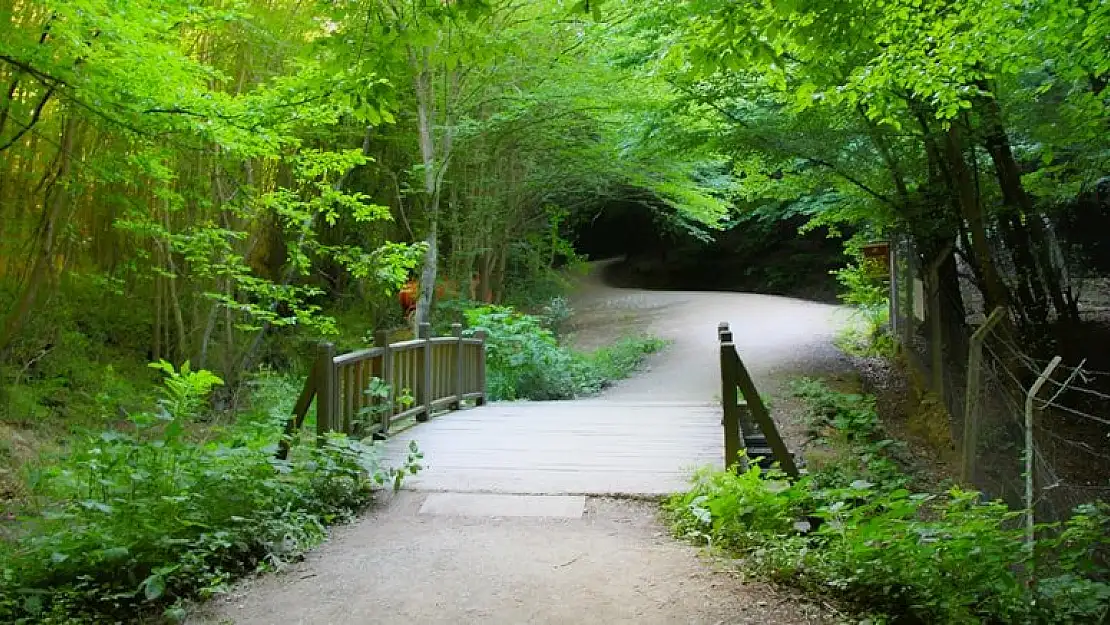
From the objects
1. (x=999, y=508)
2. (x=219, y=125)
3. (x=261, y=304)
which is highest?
(x=219, y=125)

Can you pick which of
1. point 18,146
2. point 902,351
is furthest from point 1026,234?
point 18,146

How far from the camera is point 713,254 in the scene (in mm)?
28453

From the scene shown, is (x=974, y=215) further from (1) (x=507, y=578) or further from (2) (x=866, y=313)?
(2) (x=866, y=313)

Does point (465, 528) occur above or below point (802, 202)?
below

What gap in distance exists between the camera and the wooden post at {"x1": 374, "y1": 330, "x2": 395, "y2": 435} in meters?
6.47

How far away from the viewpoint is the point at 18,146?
9258 millimetres

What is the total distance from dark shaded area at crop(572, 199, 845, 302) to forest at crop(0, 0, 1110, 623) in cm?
827

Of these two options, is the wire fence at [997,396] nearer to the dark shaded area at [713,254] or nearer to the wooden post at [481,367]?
the wooden post at [481,367]

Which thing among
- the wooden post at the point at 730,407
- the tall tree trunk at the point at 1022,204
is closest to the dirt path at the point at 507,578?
the wooden post at the point at 730,407

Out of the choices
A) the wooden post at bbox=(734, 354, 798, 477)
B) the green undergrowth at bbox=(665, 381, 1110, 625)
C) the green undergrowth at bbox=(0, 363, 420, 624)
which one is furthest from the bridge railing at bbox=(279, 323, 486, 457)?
the wooden post at bbox=(734, 354, 798, 477)

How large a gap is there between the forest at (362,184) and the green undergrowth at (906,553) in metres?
1.02

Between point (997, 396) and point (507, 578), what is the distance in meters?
5.60

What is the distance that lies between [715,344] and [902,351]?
3.62 meters

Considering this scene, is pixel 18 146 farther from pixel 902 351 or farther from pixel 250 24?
pixel 902 351
